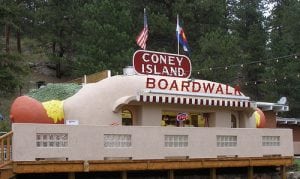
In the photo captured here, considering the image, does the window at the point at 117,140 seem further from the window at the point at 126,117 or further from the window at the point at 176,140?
the window at the point at 126,117

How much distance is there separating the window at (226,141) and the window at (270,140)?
1.59m

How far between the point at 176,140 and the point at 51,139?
4455 millimetres

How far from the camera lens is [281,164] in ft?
66.9

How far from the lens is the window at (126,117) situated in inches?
739

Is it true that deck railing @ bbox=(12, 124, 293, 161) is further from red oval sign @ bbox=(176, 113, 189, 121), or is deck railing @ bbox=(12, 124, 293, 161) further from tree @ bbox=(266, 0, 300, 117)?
tree @ bbox=(266, 0, 300, 117)

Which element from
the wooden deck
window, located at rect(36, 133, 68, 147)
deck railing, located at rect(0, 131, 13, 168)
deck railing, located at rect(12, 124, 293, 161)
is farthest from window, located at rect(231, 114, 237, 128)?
deck railing, located at rect(0, 131, 13, 168)

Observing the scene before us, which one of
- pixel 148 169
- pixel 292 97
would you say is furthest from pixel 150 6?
pixel 148 169

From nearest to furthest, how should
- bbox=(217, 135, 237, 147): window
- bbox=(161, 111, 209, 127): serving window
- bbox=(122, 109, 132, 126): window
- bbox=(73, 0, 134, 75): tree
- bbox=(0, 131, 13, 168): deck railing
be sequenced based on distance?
bbox=(0, 131, 13, 168): deck railing
bbox=(217, 135, 237, 147): window
bbox=(122, 109, 132, 126): window
bbox=(161, 111, 209, 127): serving window
bbox=(73, 0, 134, 75): tree

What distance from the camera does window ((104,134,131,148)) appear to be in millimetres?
15805

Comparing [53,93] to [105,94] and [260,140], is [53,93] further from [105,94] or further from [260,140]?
[260,140]

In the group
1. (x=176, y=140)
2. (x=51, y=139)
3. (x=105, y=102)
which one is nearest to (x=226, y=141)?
(x=176, y=140)

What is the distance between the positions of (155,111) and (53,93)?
727 cm

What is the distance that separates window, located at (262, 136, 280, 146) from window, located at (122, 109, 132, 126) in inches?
202

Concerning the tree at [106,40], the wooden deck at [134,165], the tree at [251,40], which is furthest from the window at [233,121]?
the tree at [251,40]
